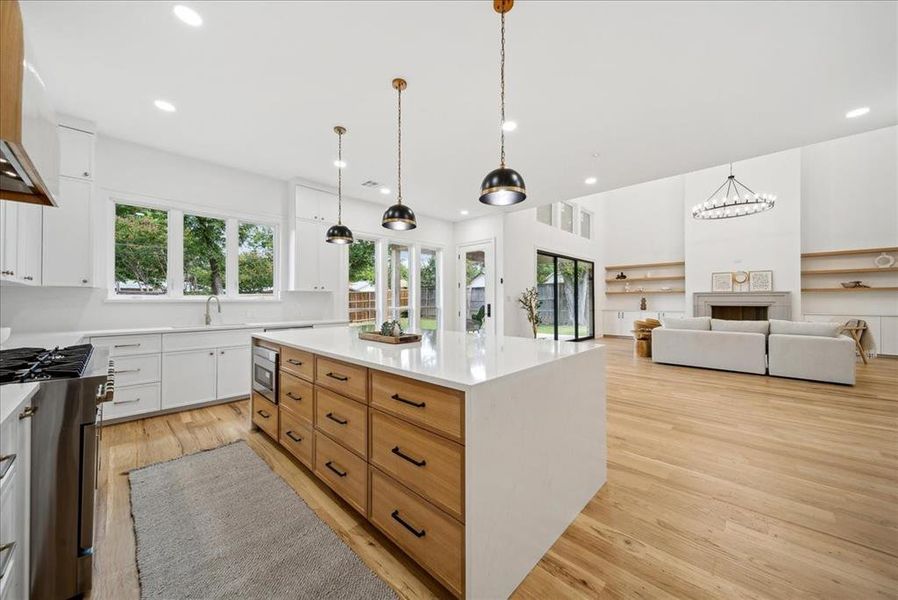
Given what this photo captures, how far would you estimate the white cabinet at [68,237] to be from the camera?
10.2 feet

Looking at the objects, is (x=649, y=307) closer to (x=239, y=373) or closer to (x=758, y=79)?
(x=758, y=79)

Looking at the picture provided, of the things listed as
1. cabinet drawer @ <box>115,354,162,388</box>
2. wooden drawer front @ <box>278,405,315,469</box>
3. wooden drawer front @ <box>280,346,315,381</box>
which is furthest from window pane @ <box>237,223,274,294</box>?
wooden drawer front @ <box>278,405,315,469</box>

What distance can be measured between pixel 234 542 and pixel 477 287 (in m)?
5.71

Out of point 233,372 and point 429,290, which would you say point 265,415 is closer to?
point 233,372

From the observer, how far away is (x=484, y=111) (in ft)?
10.1

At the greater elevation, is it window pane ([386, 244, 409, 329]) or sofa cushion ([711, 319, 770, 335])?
window pane ([386, 244, 409, 329])

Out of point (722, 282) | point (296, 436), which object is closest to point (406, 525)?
point (296, 436)

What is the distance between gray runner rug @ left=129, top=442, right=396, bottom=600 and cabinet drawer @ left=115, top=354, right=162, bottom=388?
1.38m

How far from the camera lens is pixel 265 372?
110 inches

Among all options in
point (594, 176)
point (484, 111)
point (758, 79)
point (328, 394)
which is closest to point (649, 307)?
point (594, 176)

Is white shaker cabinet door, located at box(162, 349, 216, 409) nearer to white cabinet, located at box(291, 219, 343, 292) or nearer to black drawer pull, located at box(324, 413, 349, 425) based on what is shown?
white cabinet, located at box(291, 219, 343, 292)

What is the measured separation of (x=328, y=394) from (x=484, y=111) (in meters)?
2.67

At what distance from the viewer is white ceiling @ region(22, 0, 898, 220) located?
206cm

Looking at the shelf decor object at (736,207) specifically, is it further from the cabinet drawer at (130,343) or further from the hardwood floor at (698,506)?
the cabinet drawer at (130,343)
